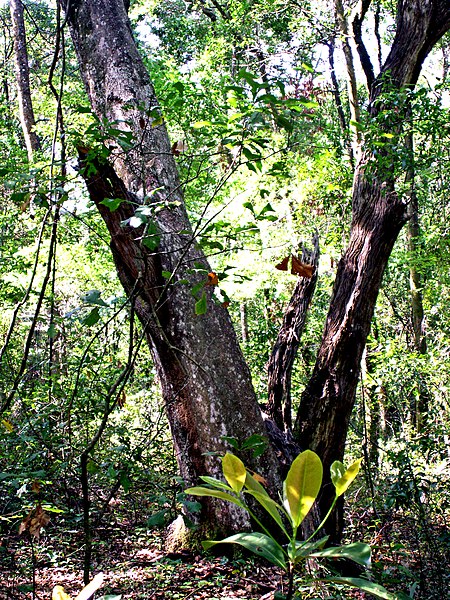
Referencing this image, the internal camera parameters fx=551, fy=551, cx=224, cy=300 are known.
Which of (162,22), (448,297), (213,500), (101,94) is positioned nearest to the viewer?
(213,500)

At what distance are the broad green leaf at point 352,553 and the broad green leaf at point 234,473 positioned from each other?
0.13 m

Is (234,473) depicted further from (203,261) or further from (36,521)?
(203,261)

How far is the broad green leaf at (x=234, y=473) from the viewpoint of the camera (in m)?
0.75

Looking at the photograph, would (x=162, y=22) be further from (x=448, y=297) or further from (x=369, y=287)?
(x=369, y=287)

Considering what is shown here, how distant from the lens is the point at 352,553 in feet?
A: 2.34

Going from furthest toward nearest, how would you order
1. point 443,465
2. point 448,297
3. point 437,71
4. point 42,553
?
point 437,71
point 448,297
point 443,465
point 42,553

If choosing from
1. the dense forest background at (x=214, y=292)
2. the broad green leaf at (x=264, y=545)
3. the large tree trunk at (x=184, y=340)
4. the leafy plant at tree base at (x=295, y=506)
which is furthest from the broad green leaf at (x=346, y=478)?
the large tree trunk at (x=184, y=340)

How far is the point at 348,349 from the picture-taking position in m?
4.05

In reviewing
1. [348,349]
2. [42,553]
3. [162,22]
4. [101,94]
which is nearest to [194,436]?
[42,553]

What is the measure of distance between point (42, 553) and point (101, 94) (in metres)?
2.89

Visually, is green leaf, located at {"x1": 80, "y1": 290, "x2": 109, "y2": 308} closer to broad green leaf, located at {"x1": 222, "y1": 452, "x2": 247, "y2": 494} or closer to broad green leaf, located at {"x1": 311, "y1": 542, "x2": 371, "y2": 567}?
broad green leaf, located at {"x1": 222, "y1": 452, "x2": 247, "y2": 494}

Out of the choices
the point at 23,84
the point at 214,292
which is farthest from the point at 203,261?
the point at 23,84

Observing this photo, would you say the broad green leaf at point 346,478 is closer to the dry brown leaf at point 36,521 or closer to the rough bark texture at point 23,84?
the dry brown leaf at point 36,521

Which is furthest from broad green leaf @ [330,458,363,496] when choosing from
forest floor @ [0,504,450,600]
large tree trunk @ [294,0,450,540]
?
large tree trunk @ [294,0,450,540]
